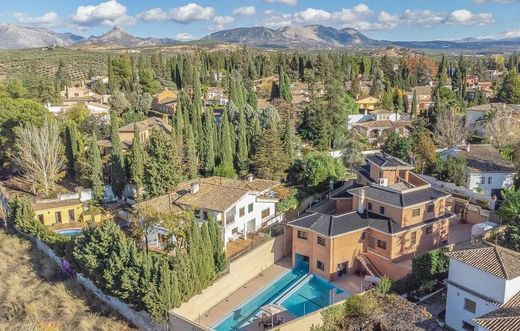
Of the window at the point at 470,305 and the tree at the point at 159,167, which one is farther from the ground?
the tree at the point at 159,167

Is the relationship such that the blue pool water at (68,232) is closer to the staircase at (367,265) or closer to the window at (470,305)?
the staircase at (367,265)

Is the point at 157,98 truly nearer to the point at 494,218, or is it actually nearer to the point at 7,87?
the point at 7,87

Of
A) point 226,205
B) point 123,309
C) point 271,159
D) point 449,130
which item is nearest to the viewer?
point 123,309

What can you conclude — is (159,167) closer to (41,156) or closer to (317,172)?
(41,156)

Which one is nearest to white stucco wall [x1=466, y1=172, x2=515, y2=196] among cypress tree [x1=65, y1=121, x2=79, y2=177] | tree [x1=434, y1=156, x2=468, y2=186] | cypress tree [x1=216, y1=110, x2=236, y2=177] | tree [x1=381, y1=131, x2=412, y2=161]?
tree [x1=434, y1=156, x2=468, y2=186]

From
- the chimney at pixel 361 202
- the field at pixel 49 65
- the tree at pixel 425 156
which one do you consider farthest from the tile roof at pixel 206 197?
the field at pixel 49 65

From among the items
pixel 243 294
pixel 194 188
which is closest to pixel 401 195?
pixel 243 294
